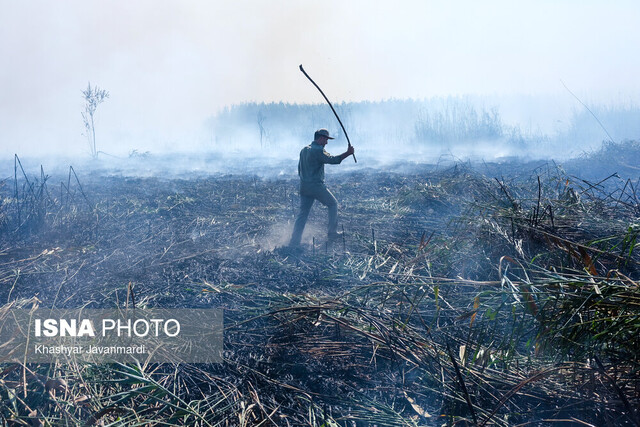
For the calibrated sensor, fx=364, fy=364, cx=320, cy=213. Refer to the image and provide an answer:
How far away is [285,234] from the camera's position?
596cm

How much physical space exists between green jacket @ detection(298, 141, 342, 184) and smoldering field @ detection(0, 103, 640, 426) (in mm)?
988

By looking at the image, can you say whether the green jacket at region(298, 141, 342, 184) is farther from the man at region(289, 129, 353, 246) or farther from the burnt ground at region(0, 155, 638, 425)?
the burnt ground at region(0, 155, 638, 425)

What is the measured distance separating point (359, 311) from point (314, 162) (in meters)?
2.84

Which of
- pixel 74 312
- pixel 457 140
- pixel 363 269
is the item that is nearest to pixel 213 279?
pixel 74 312

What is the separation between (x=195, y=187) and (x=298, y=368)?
340 inches

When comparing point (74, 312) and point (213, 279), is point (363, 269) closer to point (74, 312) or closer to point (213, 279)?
point (213, 279)

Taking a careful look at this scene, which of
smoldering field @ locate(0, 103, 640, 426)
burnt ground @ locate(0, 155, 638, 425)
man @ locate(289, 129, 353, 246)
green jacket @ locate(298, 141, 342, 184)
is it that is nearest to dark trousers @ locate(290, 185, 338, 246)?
man @ locate(289, 129, 353, 246)

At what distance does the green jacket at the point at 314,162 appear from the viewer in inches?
196

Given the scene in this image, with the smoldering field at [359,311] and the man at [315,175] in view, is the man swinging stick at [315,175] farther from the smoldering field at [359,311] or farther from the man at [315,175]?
the smoldering field at [359,311]

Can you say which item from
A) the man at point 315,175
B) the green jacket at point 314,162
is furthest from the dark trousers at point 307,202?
the green jacket at point 314,162

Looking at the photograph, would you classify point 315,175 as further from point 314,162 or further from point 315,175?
point 314,162

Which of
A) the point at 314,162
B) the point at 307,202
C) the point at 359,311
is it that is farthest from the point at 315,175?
the point at 359,311

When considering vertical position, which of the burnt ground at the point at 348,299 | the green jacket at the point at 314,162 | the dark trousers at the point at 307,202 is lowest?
the burnt ground at the point at 348,299

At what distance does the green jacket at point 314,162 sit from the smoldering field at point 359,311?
99 cm
